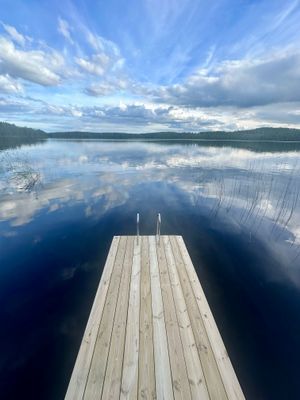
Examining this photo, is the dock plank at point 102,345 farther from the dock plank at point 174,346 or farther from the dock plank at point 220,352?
the dock plank at point 220,352

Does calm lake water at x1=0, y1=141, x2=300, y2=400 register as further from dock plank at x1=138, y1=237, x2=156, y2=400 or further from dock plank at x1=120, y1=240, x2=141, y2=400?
dock plank at x1=138, y1=237, x2=156, y2=400

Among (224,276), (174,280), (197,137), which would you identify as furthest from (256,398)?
(197,137)

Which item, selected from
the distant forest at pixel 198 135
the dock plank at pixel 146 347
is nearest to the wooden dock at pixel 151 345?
the dock plank at pixel 146 347

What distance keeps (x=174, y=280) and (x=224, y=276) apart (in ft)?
8.78

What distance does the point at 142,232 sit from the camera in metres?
10.1

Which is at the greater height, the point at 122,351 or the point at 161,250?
the point at 122,351

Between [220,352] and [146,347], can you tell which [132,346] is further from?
[220,352]

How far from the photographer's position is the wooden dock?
9.94ft

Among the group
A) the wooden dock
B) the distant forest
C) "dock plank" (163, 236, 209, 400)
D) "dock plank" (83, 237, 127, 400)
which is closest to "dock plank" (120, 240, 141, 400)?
the wooden dock

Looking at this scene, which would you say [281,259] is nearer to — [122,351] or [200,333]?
[200,333]

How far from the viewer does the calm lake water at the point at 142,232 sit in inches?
172

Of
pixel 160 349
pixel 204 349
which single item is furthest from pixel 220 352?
pixel 160 349

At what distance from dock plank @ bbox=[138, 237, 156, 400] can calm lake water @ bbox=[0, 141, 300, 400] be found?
194cm

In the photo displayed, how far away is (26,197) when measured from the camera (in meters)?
14.4
